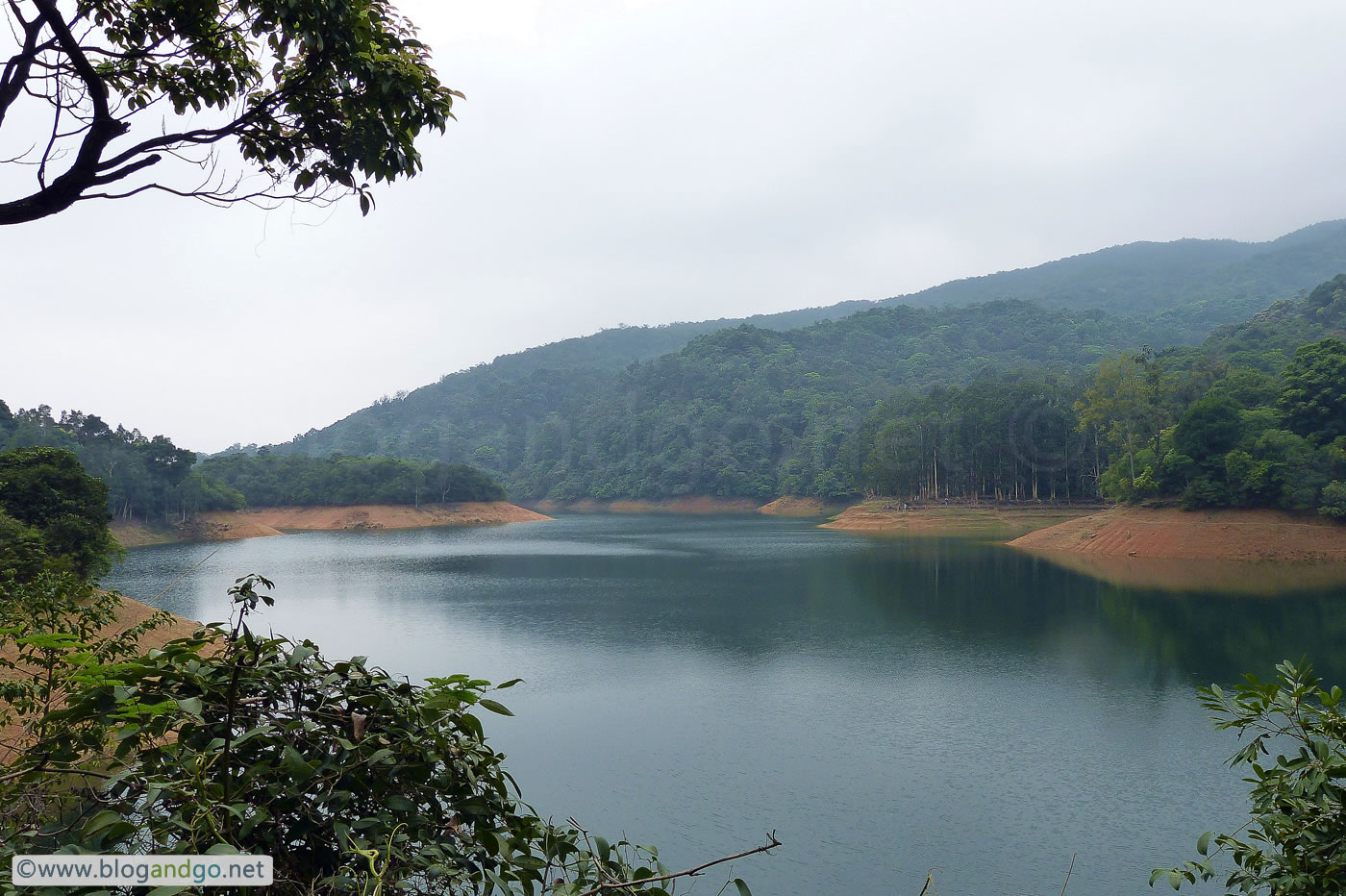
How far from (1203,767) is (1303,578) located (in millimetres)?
20275

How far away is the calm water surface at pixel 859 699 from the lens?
8.77m

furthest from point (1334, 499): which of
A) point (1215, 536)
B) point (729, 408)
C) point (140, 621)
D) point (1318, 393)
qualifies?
point (729, 408)

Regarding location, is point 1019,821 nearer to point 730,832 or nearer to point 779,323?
point 730,832

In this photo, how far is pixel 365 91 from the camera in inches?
133

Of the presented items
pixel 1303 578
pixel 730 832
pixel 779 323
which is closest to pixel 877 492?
pixel 1303 578

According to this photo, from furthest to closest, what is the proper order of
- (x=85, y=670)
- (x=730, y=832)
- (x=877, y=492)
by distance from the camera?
(x=877, y=492) < (x=730, y=832) < (x=85, y=670)

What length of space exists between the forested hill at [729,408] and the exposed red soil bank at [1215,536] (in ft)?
108

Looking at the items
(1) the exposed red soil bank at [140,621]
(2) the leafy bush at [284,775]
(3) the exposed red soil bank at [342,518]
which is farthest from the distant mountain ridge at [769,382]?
(2) the leafy bush at [284,775]

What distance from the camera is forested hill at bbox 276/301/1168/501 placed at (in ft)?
277

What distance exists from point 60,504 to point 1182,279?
176 metres

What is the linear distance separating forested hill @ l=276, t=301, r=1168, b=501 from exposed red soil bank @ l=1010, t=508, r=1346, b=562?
32.9 metres

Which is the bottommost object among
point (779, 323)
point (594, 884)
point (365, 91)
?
point (594, 884)

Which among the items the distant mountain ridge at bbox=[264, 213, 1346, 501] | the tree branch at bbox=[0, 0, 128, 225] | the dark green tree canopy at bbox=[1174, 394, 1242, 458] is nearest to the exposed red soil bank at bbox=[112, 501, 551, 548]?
the distant mountain ridge at bbox=[264, 213, 1346, 501]

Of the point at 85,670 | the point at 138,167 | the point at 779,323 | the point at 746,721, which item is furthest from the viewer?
the point at 779,323
